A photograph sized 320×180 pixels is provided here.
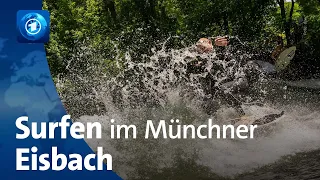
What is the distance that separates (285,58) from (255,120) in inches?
22.2

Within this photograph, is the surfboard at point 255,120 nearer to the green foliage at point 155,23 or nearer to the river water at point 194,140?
the river water at point 194,140

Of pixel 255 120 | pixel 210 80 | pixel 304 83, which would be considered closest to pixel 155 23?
pixel 210 80

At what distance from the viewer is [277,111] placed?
354 cm

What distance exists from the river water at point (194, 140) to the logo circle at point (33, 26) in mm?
574

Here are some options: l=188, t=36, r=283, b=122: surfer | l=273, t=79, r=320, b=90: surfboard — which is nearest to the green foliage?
l=188, t=36, r=283, b=122: surfer

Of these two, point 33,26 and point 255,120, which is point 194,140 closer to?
point 255,120

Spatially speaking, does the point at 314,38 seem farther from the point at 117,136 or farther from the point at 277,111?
the point at 117,136

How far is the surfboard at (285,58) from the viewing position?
11.8 feet

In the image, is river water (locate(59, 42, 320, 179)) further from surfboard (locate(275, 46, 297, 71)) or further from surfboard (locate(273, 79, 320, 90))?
surfboard (locate(275, 46, 297, 71))

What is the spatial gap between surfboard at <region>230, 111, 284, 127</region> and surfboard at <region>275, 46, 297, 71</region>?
0.37 m

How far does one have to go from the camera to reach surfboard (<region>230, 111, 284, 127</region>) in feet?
10.9

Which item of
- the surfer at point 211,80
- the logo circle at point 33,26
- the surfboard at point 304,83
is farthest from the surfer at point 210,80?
the logo circle at point 33,26

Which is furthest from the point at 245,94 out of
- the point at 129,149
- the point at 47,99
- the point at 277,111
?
the point at 47,99

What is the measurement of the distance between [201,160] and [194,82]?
59cm
